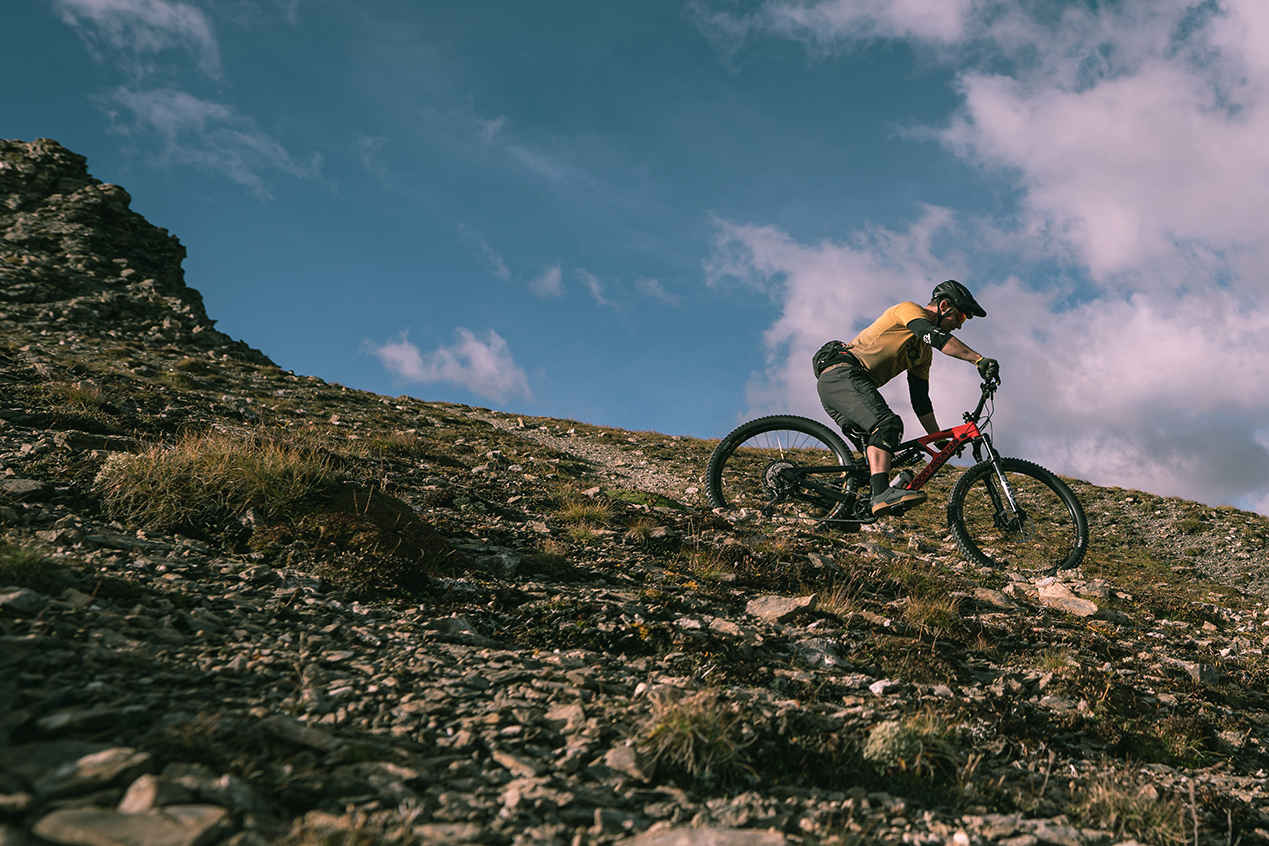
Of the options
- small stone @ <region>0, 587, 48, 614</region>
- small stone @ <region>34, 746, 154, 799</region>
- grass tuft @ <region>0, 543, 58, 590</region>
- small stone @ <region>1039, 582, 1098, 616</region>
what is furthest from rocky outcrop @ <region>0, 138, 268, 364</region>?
small stone @ <region>1039, 582, 1098, 616</region>

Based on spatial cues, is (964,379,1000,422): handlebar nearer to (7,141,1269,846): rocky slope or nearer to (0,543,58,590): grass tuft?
(7,141,1269,846): rocky slope

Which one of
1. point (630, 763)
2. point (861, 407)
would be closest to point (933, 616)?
point (861, 407)

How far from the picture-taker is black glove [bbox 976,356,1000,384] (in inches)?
317

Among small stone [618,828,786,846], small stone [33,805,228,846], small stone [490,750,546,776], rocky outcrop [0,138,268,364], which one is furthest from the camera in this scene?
rocky outcrop [0,138,268,364]

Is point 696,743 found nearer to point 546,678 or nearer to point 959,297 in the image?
point 546,678

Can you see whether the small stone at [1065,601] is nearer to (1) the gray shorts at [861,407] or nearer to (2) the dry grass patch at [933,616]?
(2) the dry grass patch at [933,616]

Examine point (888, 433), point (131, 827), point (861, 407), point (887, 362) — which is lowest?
point (131, 827)

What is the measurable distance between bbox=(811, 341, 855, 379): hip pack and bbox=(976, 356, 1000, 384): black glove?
1.54 meters

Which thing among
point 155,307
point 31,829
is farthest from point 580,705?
point 155,307

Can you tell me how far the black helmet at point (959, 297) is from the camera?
821 centimetres

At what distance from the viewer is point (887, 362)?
8352 mm

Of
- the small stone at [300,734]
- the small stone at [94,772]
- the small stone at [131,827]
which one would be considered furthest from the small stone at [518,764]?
the small stone at [94,772]

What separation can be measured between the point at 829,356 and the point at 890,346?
755 mm

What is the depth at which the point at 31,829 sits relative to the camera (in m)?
1.73
